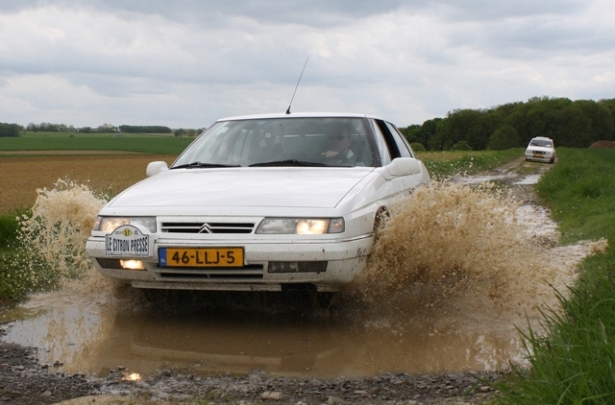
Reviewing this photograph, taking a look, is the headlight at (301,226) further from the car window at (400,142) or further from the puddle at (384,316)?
the car window at (400,142)

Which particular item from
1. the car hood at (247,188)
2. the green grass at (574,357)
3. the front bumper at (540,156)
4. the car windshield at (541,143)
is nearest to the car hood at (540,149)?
the front bumper at (540,156)

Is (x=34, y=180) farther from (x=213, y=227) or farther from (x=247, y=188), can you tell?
(x=213, y=227)

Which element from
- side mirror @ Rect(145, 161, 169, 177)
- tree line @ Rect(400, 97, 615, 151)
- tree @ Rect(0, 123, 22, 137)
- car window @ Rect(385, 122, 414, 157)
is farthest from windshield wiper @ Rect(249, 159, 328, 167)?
tree line @ Rect(400, 97, 615, 151)

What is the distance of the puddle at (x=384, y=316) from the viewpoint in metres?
4.59

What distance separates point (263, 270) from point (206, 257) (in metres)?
0.36

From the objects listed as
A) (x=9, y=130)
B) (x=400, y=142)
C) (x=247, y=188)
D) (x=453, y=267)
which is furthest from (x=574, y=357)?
(x=9, y=130)

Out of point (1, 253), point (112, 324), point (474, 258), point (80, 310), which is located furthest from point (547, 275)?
point (1, 253)

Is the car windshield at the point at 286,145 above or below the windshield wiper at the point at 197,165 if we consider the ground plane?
above

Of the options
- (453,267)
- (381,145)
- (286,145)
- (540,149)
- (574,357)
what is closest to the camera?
(574,357)

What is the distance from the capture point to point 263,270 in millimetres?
4949

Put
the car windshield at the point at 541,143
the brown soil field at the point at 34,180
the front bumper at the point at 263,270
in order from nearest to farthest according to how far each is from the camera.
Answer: the front bumper at the point at 263,270
the brown soil field at the point at 34,180
the car windshield at the point at 541,143

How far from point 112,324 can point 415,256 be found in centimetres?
215

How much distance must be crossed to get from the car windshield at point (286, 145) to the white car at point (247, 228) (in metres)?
0.17

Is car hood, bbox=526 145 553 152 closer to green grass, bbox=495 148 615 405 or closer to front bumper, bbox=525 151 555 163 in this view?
front bumper, bbox=525 151 555 163
